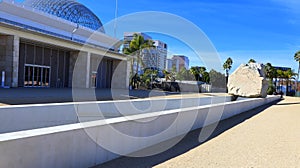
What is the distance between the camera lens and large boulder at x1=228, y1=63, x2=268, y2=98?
26203mm

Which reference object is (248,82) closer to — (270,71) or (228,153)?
(228,153)

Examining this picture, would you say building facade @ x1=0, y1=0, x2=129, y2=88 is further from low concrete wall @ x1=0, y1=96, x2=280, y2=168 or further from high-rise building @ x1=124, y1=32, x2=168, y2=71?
low concrete wall @ x1=0, y1=96, x2=280, y2=168

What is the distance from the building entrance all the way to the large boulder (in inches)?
748

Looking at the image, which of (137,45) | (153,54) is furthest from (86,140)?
(153,54)

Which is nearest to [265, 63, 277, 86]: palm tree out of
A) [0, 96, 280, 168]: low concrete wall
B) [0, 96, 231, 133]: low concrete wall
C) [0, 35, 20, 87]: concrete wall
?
[0, 35, 20, 87]: concrete wall

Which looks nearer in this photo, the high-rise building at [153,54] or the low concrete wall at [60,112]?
the low concrete wall at [60,112]

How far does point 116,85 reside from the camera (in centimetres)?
4300

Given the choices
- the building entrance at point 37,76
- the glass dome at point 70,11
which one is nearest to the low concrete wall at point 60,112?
the building entrance at point 37,76

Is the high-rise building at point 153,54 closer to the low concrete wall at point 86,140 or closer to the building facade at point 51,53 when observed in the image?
the building facade at point 51,53

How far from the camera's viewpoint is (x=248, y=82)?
26.9m

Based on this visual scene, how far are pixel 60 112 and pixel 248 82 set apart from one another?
21049mm

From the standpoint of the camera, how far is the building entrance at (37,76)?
2794cm

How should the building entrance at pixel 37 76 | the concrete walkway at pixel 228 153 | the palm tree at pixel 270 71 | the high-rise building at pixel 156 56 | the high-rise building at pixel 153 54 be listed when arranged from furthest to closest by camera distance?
the palm tree at pixel 270 71
the high-rise building at pixel 156 56
the high-rise building at pixel 153 54
the building entrance at pixel 37 76
the concrete walkway at pixel 228 153

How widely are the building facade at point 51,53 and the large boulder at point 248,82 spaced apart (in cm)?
1637
